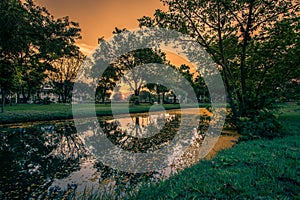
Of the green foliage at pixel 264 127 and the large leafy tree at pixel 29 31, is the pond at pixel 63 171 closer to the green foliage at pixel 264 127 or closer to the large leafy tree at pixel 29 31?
the green foliage at pixel 264 127

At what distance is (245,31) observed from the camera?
1085 cm

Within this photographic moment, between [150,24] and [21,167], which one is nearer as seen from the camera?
[21,167]

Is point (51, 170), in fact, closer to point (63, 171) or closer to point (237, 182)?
point (63, 171)

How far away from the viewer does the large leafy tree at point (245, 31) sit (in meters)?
10.4

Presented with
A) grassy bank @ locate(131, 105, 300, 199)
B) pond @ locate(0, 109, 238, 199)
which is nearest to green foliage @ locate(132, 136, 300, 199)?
grassy bank @ locate(131, 105, 300, 199)

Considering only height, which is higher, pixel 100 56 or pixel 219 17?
pixel 100 56

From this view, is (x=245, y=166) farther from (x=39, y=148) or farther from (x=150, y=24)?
(x=150, y=24)

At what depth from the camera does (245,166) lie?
4605 mm

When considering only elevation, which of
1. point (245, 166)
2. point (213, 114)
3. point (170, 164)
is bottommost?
point (170, 164)

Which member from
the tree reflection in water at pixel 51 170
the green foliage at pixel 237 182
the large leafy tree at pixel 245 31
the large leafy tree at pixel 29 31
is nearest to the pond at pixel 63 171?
the tree reflection in water at pixel 51 170

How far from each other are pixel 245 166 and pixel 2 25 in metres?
17.0

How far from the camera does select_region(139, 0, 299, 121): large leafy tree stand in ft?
34.0

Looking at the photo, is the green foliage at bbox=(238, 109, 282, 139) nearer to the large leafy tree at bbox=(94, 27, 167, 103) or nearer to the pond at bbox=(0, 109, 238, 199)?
the pond at bbox=(0, 109, 238, 199)

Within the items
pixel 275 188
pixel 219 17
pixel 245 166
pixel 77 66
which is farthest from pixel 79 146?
pixel 77 66
